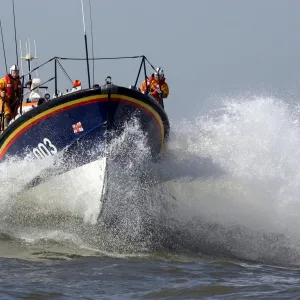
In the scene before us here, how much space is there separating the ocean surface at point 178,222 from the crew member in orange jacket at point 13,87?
106 cm

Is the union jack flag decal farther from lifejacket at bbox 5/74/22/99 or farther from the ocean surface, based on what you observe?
lifejacket at bbox 5/74/22/99

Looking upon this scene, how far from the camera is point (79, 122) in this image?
891cm

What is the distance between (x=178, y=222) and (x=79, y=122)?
1808 millimetres

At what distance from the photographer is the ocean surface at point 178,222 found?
652 centimetres

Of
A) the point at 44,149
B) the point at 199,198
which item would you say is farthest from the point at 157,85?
the point at 44,149

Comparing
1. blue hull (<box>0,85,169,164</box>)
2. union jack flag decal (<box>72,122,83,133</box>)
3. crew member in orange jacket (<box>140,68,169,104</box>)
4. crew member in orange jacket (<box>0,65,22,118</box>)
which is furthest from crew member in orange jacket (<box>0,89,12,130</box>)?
crew member in orange jacket (<box>140,68,169,104</box>)

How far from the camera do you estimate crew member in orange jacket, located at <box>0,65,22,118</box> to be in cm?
1026

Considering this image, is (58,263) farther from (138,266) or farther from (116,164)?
(116,164)

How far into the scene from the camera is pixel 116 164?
8.84 meters

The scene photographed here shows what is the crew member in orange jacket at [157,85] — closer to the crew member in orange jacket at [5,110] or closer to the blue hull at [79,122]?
the crew member in orange jacket at [5,110]

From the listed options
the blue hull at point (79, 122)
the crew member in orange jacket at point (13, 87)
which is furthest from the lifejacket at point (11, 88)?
the blue hull at point (79, 122)

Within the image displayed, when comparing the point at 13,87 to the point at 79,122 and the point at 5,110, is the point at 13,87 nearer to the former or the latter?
the point at 5,110

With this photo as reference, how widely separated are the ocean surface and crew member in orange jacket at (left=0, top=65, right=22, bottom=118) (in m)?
1.06

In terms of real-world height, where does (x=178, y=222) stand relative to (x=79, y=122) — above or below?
below
